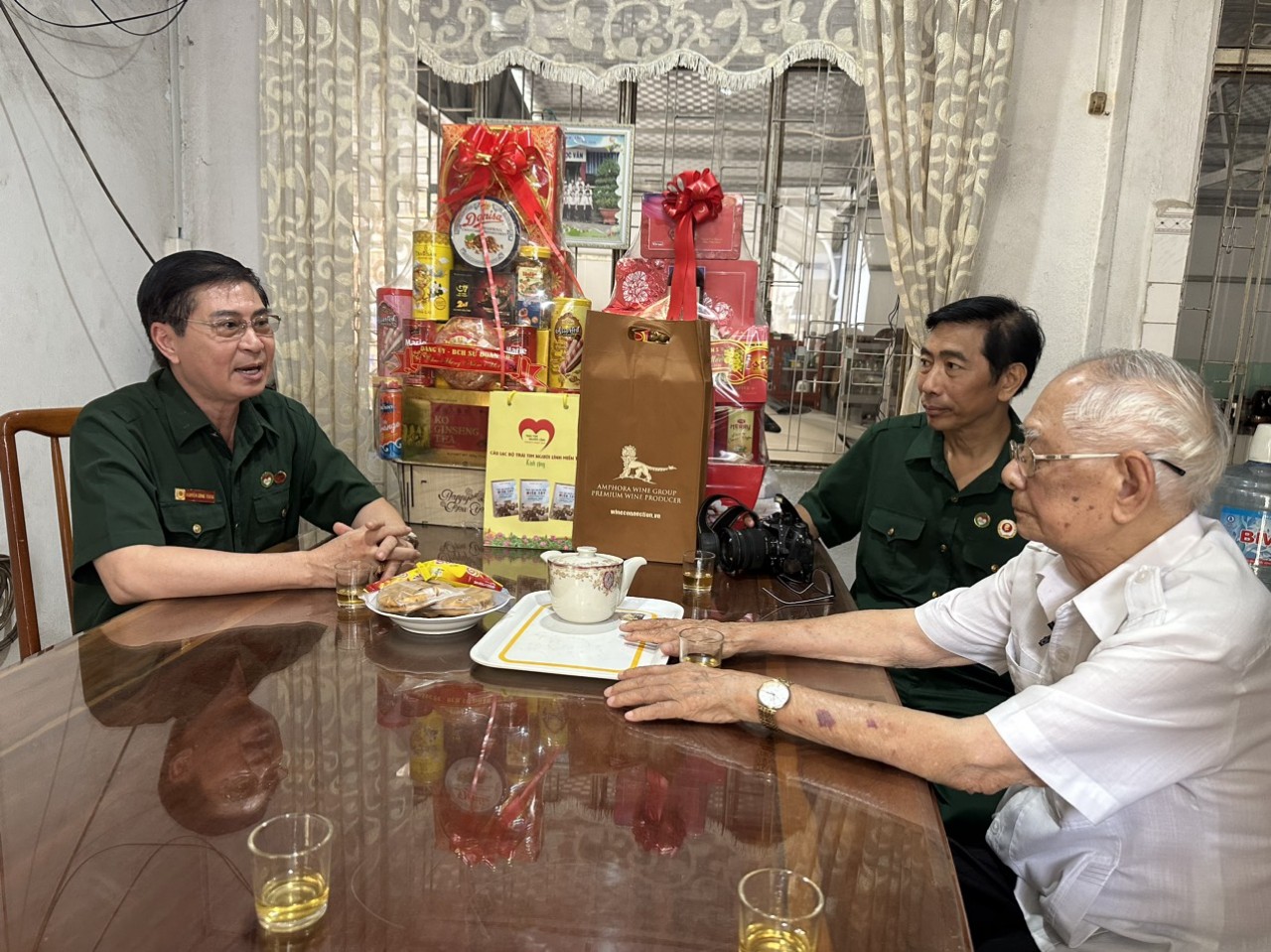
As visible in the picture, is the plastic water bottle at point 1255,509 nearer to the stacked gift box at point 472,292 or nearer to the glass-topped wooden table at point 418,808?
the glass-topped wooden table at point 418,808

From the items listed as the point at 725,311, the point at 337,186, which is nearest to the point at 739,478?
the point at 725,311

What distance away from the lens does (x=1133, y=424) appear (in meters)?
0.98

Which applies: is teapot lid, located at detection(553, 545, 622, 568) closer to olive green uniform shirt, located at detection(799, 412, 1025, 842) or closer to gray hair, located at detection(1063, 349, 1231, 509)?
gray hair, located at detection(1063, 349, 1231, 509)

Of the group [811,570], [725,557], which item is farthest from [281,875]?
[811,570]

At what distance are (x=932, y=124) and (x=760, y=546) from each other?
1.69 meters

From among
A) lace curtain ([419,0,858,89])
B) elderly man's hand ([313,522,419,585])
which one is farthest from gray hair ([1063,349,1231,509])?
lace curtain ([419,0,858,89])

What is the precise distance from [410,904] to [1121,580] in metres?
0.87

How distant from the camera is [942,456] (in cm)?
196

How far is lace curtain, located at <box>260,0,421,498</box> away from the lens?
270 cm

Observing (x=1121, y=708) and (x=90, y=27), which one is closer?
(x=1121, y=708)

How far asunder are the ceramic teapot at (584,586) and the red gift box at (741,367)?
0.71 m

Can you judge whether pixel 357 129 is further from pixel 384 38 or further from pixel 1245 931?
pixel 1245 931

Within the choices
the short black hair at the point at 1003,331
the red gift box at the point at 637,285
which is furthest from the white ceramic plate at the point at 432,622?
the short black hair at the point at 1003,331

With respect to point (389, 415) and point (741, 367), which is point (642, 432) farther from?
point (389, 415)
